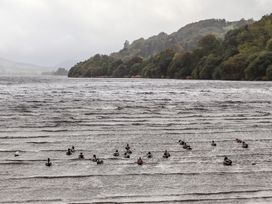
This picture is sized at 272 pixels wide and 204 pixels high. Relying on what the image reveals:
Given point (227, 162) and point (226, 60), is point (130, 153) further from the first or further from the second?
point (226, 60)

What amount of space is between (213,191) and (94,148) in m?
4.92

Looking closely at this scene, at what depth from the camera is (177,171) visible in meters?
11.2

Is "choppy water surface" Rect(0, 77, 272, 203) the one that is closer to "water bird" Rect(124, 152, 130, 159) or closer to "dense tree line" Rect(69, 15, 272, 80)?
"water bird" Rect(124, 152, 130, 159)

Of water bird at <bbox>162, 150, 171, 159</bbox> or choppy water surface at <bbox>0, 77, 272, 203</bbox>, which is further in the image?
water bird at <bbox>162, 150, 171, 159</bbox>

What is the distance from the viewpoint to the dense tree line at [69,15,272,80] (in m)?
101

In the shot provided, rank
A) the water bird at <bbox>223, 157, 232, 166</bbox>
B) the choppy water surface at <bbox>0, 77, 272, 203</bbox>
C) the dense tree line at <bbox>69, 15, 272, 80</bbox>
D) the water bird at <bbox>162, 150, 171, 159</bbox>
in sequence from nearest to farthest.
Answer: the choppy water surface at <bbox>0, 77, 272, 203</bbox>
the water bird at <bbox>223, 157, 232, 166</bbox>
the water bird at <bbox>162, 150, 171, 159</bbox>
the dense tree line at <bbox>69, 15, 272, 80</bbox>

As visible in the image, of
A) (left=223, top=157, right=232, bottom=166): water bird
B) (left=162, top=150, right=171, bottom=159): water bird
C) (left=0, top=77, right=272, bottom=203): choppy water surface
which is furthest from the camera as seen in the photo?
(left=162, top=150, right=171, bottom=159): water bird

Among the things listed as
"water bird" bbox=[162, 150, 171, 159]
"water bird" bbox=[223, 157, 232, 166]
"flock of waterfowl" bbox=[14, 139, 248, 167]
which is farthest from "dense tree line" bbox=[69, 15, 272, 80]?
"water bird" bbox=[223, 157, 232, 166]

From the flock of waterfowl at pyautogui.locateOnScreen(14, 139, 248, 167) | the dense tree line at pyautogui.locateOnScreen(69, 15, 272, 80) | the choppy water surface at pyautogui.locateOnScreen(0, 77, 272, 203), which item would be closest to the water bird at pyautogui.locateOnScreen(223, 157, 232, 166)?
the flock of waterfowl at pyautogui.locateOnScreen(14, 139, 248, 167)

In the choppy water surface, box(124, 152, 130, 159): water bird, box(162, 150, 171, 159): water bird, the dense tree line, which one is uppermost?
the dense tree line

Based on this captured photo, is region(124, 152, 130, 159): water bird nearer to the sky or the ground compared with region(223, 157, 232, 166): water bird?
nearer to the ground

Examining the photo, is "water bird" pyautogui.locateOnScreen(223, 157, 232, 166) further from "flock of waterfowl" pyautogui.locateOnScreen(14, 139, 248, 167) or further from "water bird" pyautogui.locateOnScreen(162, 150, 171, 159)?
"water bird" pyautogui.locateOnScreen(162, 150, 171, 159)

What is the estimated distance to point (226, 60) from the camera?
11769 cm

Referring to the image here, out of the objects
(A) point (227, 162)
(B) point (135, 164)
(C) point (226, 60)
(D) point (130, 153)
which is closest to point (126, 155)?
(D) point (130, 153)
